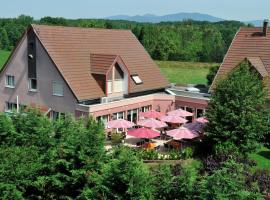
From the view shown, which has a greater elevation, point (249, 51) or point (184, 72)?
point (249, 51)

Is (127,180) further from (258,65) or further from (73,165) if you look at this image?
(258,65)

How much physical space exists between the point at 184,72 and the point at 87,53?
182ft

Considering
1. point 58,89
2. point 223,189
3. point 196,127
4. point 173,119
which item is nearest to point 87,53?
point 58,89

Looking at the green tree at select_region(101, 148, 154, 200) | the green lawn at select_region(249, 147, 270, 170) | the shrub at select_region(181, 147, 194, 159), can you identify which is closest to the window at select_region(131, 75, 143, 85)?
the shrub at select_region(181, 147, 194, 159)

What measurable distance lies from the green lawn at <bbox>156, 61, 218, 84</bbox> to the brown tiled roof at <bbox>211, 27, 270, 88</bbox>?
113ft

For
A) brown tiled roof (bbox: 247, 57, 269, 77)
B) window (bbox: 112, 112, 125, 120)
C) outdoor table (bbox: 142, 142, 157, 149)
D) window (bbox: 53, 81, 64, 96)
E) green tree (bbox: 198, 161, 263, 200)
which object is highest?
brown tiled roof (bbox: 247, 57, 269, 77)

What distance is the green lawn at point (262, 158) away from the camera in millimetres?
29050

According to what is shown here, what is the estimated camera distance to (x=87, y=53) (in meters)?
40.0

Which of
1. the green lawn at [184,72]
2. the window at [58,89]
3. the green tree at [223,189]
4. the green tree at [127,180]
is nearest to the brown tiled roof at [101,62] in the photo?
the window at [58,89]

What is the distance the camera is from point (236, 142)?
97.7 feet

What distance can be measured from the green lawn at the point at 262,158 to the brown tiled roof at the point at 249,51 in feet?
31.2

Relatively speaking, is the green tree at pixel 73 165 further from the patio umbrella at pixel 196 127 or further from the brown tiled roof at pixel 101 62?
the brown tiled roof at pixel 101 62

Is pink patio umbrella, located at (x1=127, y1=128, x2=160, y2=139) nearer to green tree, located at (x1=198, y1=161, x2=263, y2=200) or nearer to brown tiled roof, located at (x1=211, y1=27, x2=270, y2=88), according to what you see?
brown tiled roof, located at (x1=211, y1=27, x2=270, y2=88)

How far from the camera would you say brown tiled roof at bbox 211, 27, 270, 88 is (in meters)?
40.0
